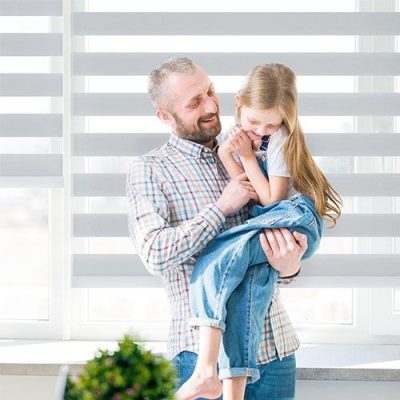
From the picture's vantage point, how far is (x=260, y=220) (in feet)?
7.04

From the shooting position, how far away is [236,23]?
8.59 feet

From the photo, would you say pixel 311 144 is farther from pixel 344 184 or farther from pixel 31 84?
pixel 31 84

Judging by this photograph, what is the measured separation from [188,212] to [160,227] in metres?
0.13

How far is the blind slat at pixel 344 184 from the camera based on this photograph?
8.59ft

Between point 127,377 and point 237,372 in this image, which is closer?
point 127,377

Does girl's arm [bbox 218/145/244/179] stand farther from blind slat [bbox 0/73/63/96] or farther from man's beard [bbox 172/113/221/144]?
blind slat [bbox 0/73/63/96]

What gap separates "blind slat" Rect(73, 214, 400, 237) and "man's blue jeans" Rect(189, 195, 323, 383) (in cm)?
49

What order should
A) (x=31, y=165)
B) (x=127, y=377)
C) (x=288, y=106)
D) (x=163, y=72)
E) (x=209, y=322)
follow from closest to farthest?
1. (x=127, y=377)
2. (x=209, y=322)
3. (x=288, y=106)
4. (x=163, y=72)
5. (x=31, y=165)

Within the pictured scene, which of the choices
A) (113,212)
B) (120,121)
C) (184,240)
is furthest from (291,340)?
(120,121)

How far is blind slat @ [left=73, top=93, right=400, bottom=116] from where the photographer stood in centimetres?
262

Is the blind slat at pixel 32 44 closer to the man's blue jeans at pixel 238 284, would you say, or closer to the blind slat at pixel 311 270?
the blind slat at pixel 311 270

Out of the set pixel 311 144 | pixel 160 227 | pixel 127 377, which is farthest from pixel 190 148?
pixel 127 377

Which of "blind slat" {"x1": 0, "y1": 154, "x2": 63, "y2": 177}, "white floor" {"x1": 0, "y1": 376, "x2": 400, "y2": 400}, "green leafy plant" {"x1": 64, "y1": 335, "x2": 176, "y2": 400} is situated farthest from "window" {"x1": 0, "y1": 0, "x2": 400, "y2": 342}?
"green leafy plant" {"x1": 64, "y1": 335, "x2": 176, "y2": 400}

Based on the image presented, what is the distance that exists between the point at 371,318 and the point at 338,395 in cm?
34
